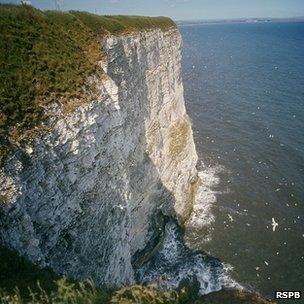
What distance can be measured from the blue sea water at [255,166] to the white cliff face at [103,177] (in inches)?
352

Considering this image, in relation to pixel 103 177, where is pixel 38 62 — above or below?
above

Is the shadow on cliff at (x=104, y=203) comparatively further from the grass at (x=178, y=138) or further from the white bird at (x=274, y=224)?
the white bird at (x=274, y=224)

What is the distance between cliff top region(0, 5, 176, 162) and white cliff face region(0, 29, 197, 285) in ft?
2.88

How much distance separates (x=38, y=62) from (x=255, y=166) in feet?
130

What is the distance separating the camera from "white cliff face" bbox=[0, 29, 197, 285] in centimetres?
1603

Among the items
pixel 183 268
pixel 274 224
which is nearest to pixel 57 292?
pixel 183 268

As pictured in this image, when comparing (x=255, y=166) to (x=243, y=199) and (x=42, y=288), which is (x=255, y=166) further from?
(x=42, y=288)

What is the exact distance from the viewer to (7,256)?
14023 mm

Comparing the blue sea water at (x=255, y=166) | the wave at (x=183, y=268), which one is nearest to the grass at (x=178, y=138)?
the wave at (x=183, y=268)

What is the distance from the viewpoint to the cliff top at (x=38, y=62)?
1645 cm

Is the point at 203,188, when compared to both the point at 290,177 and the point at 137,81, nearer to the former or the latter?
A: the point at 290,177

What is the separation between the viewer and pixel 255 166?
170 ft

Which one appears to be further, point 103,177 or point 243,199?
point 243,199

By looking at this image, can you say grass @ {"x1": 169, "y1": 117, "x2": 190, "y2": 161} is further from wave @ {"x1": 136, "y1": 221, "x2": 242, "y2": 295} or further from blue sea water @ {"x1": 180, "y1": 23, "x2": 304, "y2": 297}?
blue sea water @ {"x1": 180, "y1": 23, "x2": 304, "y2": 297}
